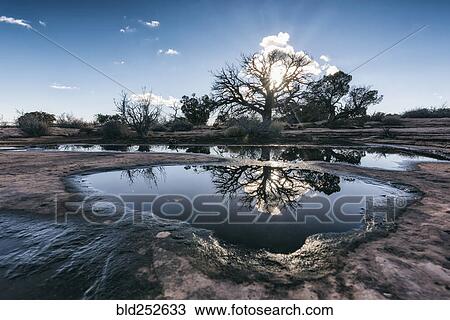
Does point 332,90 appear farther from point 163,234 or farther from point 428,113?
point 163,234

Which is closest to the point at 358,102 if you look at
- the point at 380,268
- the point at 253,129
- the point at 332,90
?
the point at 332,90

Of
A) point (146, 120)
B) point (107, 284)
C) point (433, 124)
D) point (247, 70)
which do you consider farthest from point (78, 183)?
point (433, 124)

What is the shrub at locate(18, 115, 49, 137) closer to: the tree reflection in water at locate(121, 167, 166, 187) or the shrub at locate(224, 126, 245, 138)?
the shrub at locate(224, 126, 245, 138)

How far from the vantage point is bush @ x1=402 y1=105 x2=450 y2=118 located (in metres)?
35.8

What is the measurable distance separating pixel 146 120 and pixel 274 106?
37.1 feet

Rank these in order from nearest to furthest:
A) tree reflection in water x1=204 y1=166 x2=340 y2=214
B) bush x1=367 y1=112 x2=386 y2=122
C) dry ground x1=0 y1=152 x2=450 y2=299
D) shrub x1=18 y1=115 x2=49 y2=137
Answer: dry ground x1=0 y1=152 x2=450 y2=299, tree reflection in water x1=204 y1=166 x2=340 y2=214, shrub x1=18 y1=115 x2=49 y2=137, bush x1=367 y1=112 x2=386 y2=122

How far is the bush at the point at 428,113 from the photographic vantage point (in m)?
35.8

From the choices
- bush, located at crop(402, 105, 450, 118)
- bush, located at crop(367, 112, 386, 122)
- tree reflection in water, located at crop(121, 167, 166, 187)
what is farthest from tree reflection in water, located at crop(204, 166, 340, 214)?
bush, located at crop(402, 105, 450, 118)

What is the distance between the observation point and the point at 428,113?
37.0 meters

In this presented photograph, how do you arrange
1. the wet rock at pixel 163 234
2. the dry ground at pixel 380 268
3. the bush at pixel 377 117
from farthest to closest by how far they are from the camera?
the bush at pixel 377 117, the wet rock at pixel 163 234, the dry ground at pixel 380 268

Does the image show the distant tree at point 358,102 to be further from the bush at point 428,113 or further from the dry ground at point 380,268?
the dry ground at point 380,268

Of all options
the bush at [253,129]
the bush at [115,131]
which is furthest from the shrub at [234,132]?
the bush at [115,131]

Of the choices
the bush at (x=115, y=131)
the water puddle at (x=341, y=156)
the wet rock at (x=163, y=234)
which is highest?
the bush at (x=115, y=131)

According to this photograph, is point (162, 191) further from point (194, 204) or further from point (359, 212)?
point (359, 212)
